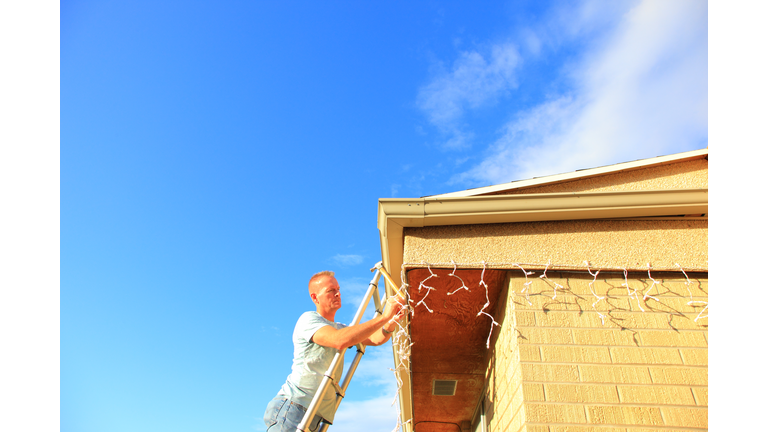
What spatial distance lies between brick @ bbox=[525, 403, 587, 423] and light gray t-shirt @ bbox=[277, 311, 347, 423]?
137cm

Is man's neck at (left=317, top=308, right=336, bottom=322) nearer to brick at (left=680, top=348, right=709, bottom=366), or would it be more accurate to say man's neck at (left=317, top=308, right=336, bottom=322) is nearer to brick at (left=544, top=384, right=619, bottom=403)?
brick at (left=544, top=384, right=619, bottom=403)

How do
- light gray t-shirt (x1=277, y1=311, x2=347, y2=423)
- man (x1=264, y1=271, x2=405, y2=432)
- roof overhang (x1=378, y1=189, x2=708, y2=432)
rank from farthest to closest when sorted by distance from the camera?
light gray t-shirt (x1=277, y1=311, x2=347, y2=423) < man (x1=264, y1=271, x2=405, y2=432) < roof overhang (x1=378, y1=189, x2=708, y2=432)

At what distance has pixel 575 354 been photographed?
109 inches

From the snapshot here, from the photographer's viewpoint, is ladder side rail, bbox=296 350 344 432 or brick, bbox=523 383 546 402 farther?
ladder side rail, bbox=296 350 344 432

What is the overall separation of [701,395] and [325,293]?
2.59 metres

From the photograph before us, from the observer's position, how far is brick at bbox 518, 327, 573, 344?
281 cm

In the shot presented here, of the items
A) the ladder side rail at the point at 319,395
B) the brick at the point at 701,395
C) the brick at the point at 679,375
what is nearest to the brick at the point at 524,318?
the brick at the point at 679,375

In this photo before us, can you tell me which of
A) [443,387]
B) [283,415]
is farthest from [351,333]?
[443,387]

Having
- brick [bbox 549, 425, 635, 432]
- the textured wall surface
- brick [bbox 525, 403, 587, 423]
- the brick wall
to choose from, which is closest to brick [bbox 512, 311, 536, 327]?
the brick wall

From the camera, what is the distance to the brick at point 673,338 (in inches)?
→ 111
